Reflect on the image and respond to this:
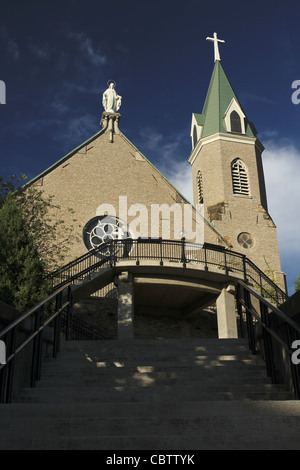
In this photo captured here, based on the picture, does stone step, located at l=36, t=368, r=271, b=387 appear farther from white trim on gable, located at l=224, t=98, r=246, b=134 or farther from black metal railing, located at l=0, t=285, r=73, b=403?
white trim on gable, located at l=224, t=98, r=246, b=134

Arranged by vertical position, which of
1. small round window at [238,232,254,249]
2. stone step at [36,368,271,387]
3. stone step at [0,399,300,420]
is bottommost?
stone step at [0,399,300,420]

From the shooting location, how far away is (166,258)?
18.6 metres

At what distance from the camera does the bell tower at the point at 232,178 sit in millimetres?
25766

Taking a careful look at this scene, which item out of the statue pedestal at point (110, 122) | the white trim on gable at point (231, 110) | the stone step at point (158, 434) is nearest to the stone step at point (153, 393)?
the stone step at point (158, 434)

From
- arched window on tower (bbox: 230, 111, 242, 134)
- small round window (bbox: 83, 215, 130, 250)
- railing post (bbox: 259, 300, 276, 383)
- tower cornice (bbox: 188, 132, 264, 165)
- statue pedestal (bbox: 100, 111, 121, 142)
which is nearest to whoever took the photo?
railing post (bbox: 259, 300, 276, 383)

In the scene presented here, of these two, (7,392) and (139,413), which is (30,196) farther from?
(139,413)

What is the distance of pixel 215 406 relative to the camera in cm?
416

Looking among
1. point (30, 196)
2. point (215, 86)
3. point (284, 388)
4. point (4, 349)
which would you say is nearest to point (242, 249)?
point (30, 196)

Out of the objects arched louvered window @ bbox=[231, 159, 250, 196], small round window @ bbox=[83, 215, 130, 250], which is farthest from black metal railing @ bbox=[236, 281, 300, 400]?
arched louvered window @ bbox=[231, 159, 250, 196]

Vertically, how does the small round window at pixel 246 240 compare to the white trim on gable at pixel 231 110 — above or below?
below

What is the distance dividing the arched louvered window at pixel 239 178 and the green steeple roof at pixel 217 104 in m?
2.69

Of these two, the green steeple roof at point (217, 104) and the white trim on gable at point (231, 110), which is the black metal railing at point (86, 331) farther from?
the white trim on gable at point (231, 110)

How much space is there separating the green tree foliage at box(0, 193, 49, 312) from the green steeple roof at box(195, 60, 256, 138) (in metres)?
20.3

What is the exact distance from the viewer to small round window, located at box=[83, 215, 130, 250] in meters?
22.7
